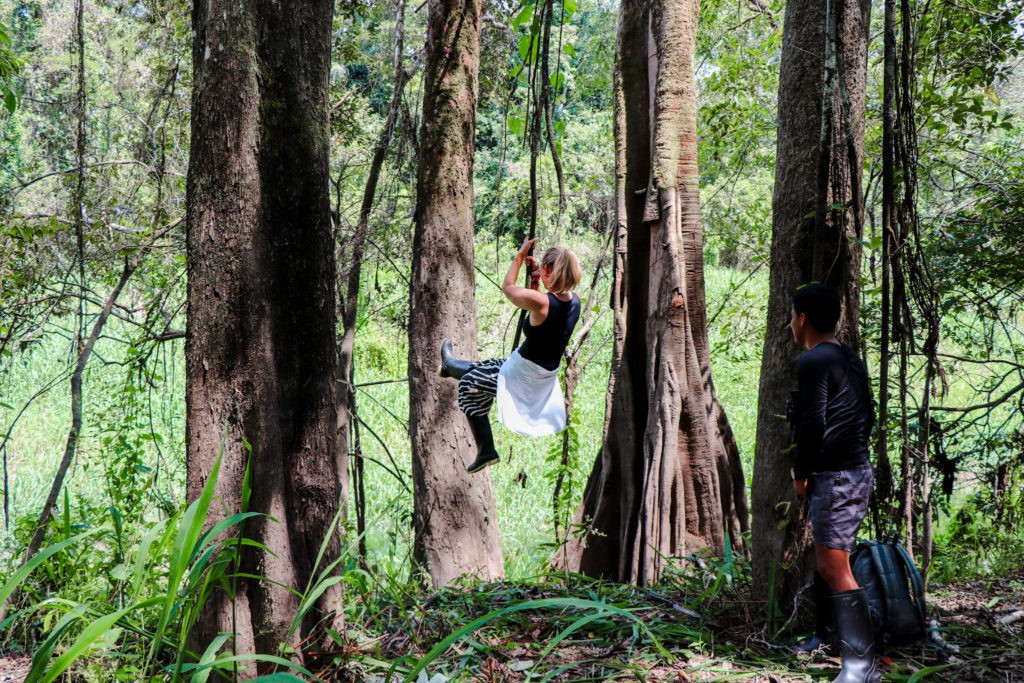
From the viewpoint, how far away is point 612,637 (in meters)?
3.46

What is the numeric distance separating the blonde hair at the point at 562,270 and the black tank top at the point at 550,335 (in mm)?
67

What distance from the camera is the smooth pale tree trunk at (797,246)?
346 cm

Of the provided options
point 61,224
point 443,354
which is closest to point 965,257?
point 443,354

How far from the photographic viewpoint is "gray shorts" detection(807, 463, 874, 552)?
3.24 meters

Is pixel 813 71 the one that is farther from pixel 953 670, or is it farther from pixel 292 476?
pixel 292 476

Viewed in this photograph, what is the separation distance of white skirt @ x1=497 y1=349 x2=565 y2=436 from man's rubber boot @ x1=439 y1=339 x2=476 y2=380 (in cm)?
41

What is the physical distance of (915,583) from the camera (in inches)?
133

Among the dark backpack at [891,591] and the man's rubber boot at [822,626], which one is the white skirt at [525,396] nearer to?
the man's rubber boot at [822,626]

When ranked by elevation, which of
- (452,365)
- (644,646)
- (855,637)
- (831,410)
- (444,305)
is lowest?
(644,646)

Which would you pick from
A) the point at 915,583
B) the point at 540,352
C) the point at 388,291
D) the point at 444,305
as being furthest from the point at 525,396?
the point at 388,291

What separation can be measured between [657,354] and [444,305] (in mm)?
1551

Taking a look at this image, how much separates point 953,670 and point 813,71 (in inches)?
109

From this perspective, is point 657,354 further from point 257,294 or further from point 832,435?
point 257,294

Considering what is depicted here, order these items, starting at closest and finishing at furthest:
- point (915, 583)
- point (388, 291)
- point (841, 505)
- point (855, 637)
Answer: point (855, 637)
point (841, 505)
point (915, 583)
point (388, 291)
